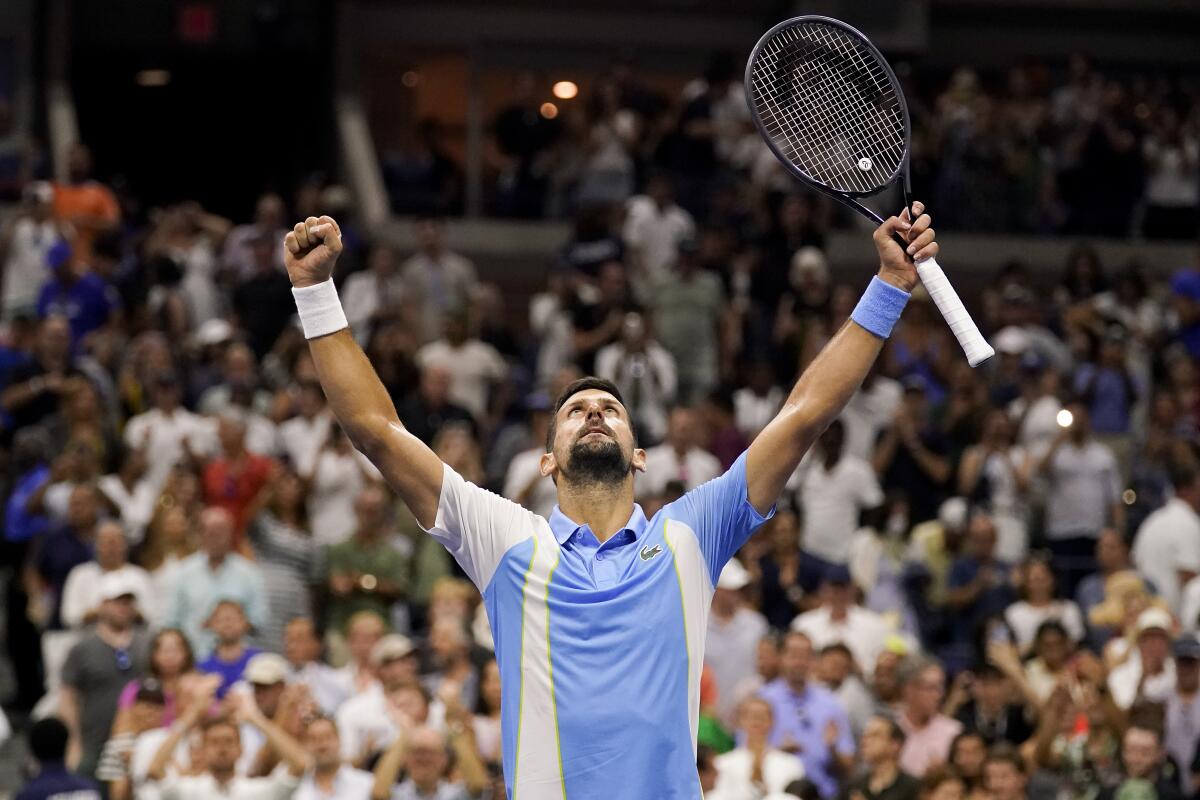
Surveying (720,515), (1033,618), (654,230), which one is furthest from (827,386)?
(654,230)

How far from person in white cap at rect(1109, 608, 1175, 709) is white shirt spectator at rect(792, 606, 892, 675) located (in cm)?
137

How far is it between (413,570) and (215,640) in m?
1.51

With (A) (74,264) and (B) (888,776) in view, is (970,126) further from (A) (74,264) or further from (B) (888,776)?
(B) (888,776)

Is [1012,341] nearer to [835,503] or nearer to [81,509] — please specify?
[835,503]

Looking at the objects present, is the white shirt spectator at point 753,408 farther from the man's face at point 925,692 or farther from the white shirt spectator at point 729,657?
the man's face at point 925,692

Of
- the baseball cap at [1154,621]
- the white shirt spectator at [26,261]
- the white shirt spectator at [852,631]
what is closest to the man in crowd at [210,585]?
the white shirt spectator at [852,631]

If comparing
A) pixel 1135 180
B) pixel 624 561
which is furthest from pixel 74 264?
pixel 624 561

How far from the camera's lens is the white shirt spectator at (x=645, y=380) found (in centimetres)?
1520

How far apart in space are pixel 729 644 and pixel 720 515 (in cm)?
746

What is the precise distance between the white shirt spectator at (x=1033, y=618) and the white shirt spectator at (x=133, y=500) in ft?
17.3

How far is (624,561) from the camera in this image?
5102 millimetres

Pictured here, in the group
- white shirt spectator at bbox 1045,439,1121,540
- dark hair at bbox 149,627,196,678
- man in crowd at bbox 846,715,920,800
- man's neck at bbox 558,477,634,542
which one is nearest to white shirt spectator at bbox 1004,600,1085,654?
white shirt spectator at bbox 1045,439,1121,540

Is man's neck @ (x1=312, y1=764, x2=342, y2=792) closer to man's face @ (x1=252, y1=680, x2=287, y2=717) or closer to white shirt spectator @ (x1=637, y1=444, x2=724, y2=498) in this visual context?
man's face @ (x1=252, y1=680, x2=287, y2=717)

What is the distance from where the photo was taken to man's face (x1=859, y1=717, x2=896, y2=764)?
1110cm
